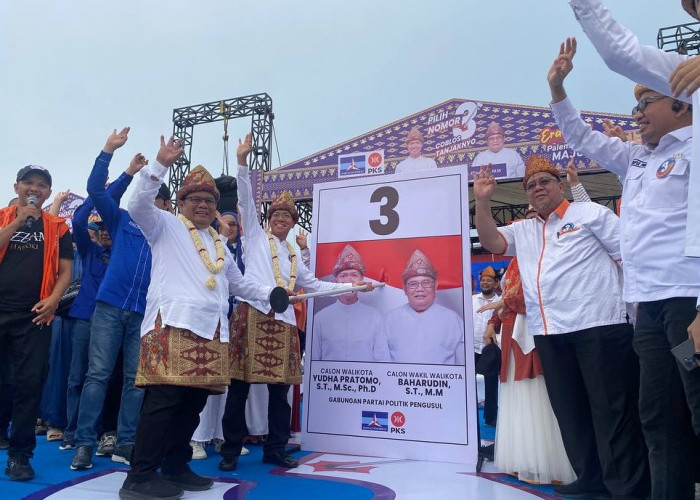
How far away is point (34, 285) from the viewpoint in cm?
307

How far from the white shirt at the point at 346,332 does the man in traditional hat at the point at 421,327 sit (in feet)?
0.26

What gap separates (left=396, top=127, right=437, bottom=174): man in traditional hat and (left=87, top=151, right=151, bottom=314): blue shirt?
10962mm

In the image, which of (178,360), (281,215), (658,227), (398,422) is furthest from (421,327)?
(658,227)

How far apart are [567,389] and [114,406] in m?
3.12

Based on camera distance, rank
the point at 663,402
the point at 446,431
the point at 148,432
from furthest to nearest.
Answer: the point at 446,431
the point at 148,432
the point at 663,402

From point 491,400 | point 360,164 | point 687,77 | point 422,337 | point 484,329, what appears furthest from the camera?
point 360,164

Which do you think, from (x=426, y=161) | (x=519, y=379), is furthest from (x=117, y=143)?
(x=426, y=161)

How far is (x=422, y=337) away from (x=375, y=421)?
62 cm

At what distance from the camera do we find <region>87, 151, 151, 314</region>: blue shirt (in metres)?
3.41

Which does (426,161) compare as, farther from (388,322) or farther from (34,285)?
(34,285)

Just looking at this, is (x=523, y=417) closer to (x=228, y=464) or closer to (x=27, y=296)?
(x=228, y=464)

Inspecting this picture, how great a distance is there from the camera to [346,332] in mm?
3723

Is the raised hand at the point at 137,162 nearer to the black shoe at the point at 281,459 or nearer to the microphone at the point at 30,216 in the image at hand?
the microphone at the point at 30,216

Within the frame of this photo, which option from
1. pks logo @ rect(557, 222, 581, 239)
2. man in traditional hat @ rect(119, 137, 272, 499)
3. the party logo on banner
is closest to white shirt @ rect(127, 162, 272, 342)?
man in traditional hat @ rect(119, 137, 272, 499)
